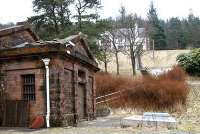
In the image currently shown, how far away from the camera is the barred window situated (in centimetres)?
2172

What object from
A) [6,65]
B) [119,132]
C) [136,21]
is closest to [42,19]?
[136,21]

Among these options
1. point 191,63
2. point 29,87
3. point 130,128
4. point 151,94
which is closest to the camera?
point 130,128

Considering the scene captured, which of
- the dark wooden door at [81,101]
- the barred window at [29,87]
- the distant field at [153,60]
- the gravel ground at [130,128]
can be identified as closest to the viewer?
the gravel ground at [130,128]

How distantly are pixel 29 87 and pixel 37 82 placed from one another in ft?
2.37

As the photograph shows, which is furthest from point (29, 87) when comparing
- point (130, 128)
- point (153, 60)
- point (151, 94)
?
point (153, 60)

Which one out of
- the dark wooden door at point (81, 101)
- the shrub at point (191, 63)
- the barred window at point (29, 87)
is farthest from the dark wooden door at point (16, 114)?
the shrub at point (191, 63)

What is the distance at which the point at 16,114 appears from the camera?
21.5m

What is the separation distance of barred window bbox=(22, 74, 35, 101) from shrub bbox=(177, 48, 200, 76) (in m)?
31.7

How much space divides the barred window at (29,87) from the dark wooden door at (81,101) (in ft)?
13.6

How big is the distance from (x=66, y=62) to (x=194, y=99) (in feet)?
59.6

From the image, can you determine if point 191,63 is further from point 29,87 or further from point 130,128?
point 130,128

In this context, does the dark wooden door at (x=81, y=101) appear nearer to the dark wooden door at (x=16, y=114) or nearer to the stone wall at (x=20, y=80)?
the stone wall at (x=20, y=80)

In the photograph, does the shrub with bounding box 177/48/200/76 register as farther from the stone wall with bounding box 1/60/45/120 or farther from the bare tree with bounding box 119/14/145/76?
the stone wall with bounding box 1/60/45/120

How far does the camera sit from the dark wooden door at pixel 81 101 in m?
25.1
